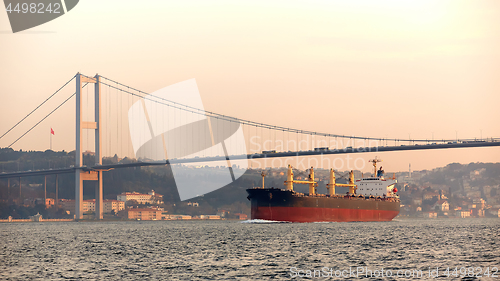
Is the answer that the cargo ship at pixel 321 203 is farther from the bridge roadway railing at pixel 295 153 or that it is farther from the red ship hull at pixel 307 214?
the bridge roadway railing at pixel 295 153

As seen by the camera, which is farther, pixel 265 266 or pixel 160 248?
pixel 160 248

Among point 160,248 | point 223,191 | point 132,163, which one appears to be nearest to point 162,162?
point 132,163

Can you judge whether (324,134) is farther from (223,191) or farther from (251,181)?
(223,191)

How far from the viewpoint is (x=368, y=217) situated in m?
67.9

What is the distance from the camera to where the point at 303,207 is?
191ft

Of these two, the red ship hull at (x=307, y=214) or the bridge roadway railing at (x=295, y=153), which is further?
the bridge roadway railing at (x=295, y=153)

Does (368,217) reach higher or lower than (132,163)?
lower

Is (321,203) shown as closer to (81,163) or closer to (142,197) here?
(81,163)

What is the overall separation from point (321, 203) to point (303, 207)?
312cm

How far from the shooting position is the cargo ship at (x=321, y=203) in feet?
188

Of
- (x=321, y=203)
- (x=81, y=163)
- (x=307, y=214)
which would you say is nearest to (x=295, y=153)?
(x=321, y=203)

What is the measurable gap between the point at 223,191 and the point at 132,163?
2257 inches

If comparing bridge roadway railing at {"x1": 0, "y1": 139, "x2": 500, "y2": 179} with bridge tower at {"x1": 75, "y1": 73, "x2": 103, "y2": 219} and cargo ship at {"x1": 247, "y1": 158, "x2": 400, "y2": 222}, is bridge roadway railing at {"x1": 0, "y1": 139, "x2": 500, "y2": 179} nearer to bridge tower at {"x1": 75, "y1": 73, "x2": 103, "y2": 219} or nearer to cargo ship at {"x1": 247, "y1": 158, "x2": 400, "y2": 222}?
bridge tower at {"x1": 75, "y1": 73, "x2": 103, "y2": 219}

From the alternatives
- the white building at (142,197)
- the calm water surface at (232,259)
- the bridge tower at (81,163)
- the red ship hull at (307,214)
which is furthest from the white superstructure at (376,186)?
the white building at (142,197)
